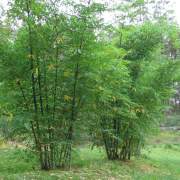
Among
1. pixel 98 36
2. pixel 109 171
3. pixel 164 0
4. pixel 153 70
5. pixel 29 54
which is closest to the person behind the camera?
pixel 29 54

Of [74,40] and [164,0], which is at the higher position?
[164,0]

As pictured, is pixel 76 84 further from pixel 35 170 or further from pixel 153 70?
pixel 153 70

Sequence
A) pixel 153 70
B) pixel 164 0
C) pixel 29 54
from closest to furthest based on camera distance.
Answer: pixel 29 54, pixel 153 70, pixel 164 0

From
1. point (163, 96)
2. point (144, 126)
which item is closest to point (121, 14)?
point (163, 96)

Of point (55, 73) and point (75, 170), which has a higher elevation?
point (55, 73)

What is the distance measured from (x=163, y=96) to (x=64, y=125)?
2927mm

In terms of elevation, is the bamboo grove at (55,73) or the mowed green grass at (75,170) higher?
the bamboo grove at (55,73)

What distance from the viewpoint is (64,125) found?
5902 millimetres

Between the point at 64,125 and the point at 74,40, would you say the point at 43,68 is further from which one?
the point at 64,125

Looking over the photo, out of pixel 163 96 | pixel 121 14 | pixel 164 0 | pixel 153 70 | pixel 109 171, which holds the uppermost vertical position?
pixel 164 0

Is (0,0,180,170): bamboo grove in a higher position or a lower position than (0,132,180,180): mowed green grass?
higher

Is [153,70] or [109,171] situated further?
[153,70]

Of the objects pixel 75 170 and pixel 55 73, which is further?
pixel 75 170

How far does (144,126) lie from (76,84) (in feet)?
9.63
